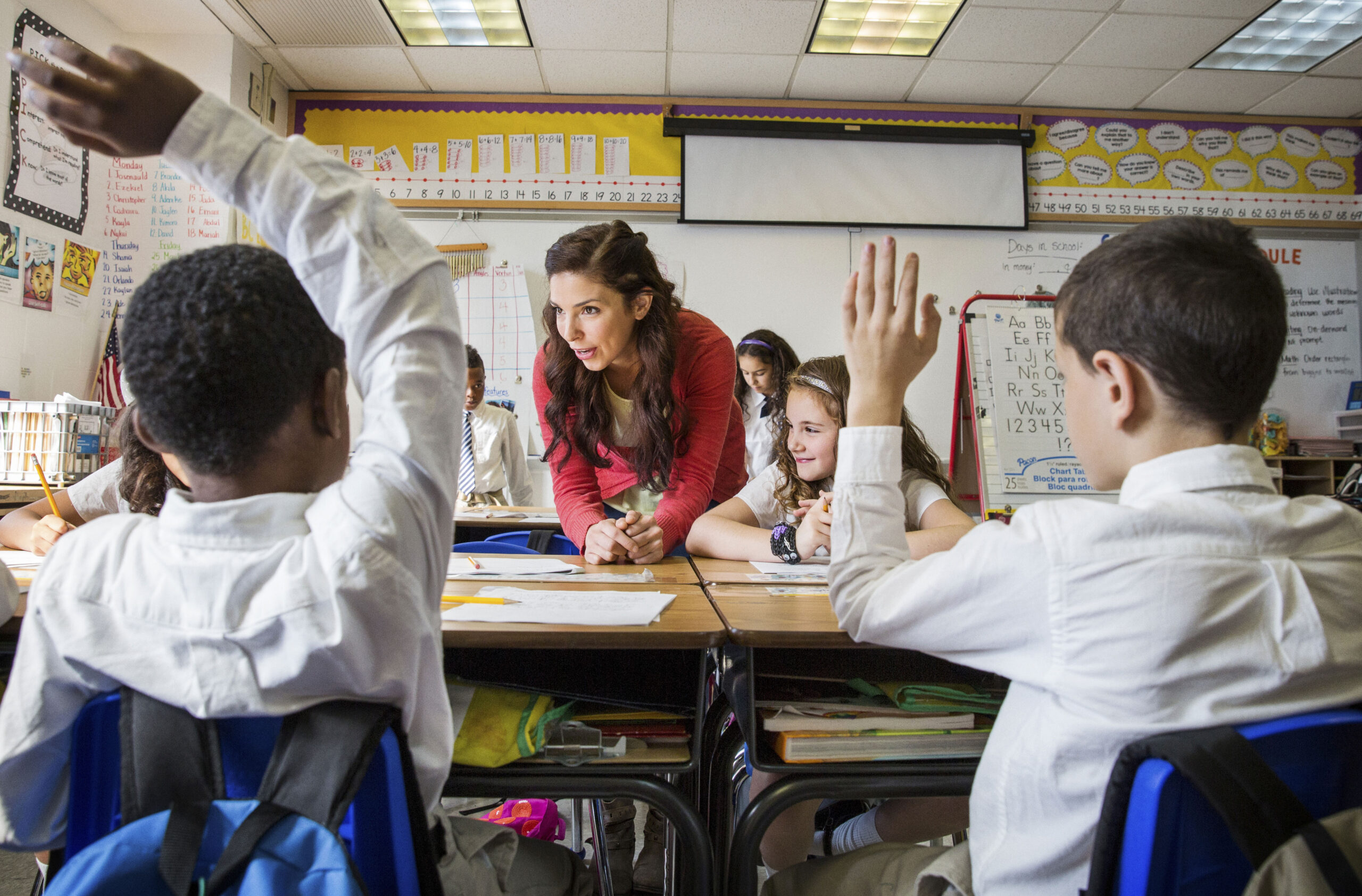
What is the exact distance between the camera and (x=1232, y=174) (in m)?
4.53

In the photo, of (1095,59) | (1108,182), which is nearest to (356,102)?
(1095,59)

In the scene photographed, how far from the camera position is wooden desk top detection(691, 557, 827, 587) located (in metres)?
1.31

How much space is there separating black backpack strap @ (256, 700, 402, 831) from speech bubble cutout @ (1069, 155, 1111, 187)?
4888 mm

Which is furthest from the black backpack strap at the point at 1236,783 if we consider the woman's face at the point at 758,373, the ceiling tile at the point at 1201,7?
the ceiling tile at the point at 1201,7

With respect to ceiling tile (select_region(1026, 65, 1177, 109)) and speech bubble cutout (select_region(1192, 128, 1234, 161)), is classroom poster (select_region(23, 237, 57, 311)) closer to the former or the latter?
ceiling tile (select_region(1026, 65, 1177, 109))

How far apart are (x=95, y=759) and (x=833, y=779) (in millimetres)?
698

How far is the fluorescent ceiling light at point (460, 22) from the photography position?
361 cm

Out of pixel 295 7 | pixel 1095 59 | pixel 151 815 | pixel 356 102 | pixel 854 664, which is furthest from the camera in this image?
pixel 356 102

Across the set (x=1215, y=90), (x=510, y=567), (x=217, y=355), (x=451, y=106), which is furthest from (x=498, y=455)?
(x=1215, y=90)

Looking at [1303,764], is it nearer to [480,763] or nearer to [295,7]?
[480,763]

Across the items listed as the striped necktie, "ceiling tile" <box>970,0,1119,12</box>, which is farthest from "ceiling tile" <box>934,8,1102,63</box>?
the striped necktie

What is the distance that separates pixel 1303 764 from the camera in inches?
21.2

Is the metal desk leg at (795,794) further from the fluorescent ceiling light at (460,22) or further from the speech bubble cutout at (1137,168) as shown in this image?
the speech bubble cutout at (1137,168)

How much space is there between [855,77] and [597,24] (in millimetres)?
1346
